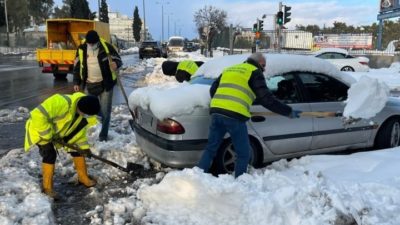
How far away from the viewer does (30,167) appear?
245 inches

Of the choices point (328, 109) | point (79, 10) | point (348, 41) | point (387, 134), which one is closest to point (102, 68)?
point (328, 109)

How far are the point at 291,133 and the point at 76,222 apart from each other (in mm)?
2800

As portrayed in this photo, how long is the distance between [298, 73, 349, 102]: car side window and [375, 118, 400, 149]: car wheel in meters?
0.82

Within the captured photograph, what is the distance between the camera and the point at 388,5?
36.2 metres

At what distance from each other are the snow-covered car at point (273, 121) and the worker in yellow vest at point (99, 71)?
1.16 meters

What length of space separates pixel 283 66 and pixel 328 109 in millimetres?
820

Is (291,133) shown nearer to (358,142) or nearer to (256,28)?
(358,142)

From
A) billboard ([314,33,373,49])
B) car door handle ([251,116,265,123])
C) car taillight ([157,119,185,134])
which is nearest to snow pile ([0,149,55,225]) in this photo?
car taillight ([157,119,185,134])

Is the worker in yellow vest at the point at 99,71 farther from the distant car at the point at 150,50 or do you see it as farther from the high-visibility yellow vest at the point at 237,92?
the distant car at the point at 150,50

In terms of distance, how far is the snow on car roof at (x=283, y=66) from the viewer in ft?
20.4

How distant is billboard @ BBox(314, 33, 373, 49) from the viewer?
4078 cm

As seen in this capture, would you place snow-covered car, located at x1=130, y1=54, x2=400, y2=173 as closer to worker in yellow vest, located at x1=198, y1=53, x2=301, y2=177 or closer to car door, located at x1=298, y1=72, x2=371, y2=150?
car door, located at x1=298, y1=72, x2=371, y2=150

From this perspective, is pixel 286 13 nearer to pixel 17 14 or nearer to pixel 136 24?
pixel 17 14

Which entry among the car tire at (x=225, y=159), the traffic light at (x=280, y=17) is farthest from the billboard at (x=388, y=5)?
the car tire at (x=225, y=159)
